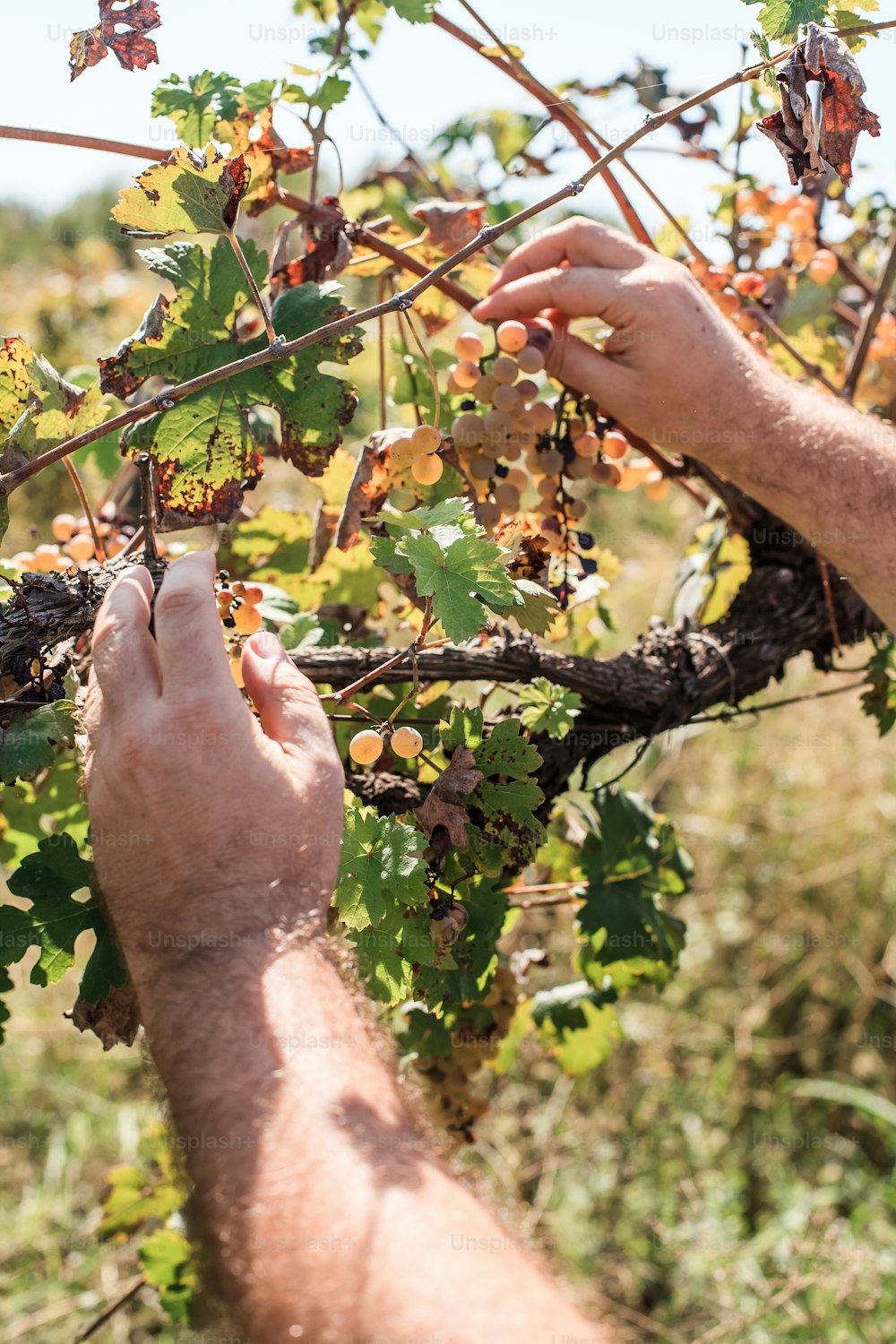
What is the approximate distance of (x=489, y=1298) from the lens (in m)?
0.75

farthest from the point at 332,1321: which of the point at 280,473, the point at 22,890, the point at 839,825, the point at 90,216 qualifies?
the point at 90,216

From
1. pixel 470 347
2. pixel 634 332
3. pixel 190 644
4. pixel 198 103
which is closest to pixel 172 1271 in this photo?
pixel 190 644

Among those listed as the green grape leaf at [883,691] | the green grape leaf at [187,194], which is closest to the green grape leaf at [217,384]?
the green grape leaf at [187,194]

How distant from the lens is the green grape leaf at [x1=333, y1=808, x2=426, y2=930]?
106 cm

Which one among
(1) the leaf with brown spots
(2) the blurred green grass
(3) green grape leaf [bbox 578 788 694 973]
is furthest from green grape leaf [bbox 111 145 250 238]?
(2) the blurred green grass

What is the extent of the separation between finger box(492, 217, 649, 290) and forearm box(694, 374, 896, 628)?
27 centimetres

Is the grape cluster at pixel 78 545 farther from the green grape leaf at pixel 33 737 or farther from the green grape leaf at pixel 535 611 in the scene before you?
the green grape leaf at pixel 535 611

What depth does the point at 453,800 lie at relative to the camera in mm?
1146

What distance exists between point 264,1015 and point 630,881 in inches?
33.7

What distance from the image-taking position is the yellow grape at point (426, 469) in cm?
126

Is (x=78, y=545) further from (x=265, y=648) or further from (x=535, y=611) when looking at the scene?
(x=535, y=611)

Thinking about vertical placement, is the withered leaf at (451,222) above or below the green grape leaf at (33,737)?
above

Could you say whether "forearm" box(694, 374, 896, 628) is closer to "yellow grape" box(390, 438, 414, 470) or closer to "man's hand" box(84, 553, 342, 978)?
"yellow grape" box(390, 438, 414, 470)

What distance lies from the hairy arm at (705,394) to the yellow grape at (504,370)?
82 mm
